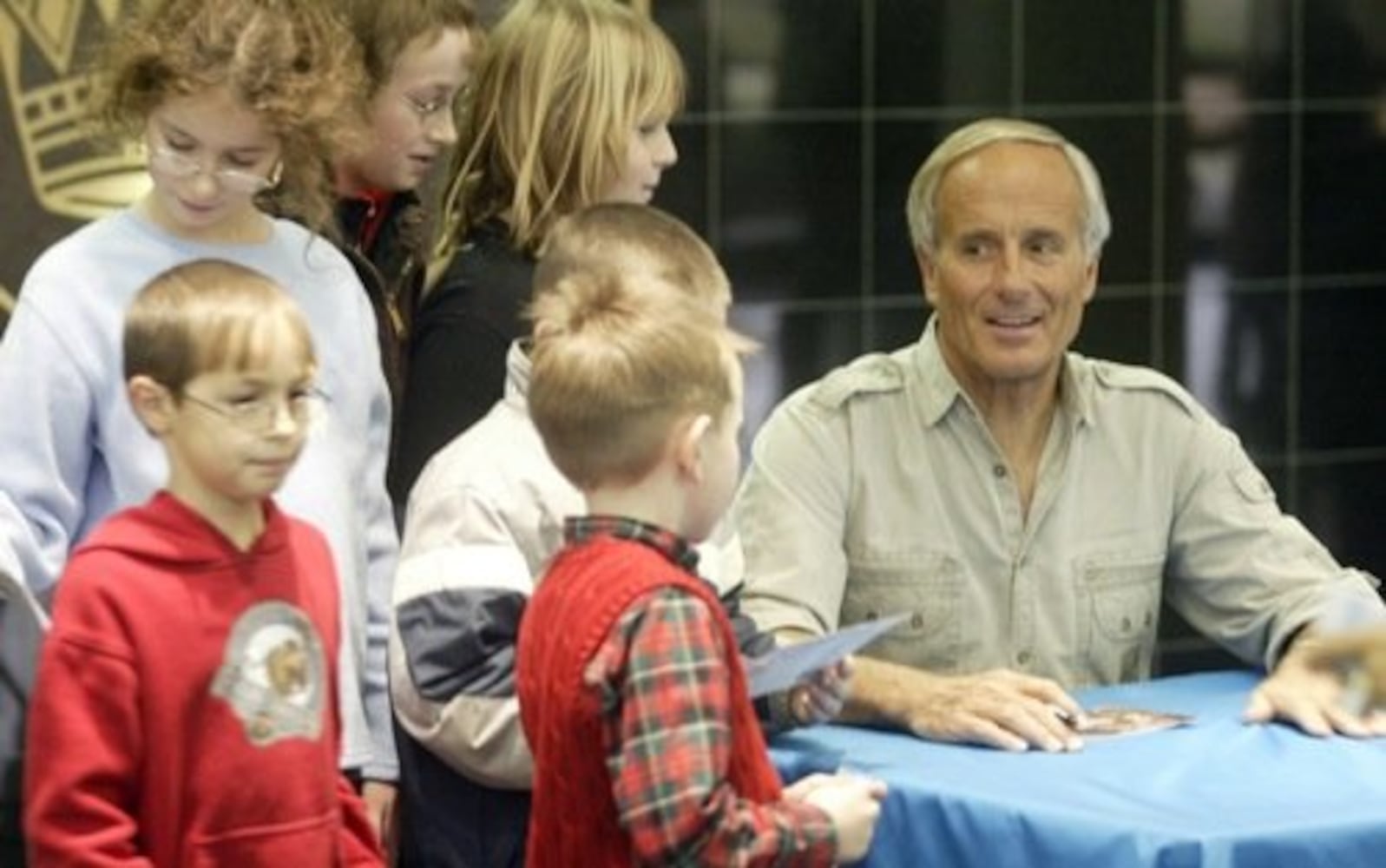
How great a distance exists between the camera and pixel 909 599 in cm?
406

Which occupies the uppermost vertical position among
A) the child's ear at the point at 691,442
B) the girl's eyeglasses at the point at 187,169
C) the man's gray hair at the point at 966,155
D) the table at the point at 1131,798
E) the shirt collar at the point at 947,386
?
the girl's eyeglasses at the point at 187,169

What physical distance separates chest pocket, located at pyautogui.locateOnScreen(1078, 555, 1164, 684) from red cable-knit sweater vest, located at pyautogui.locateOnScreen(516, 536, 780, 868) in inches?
43.5

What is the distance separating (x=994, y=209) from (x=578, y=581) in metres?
1.35

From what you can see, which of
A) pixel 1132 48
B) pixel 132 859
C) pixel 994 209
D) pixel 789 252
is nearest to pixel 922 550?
pixel 994 209

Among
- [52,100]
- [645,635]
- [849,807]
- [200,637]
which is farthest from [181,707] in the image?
[52,100]

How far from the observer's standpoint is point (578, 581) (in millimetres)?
3021

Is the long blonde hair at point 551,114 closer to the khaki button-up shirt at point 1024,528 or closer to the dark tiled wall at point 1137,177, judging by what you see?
the khaki button-up shirt at point 1024,528

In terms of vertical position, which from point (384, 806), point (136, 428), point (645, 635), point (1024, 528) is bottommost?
point (384, 806)

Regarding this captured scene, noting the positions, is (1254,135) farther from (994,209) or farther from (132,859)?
(132,859)

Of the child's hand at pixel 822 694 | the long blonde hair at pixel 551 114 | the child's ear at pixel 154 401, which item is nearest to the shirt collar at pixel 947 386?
the long blonde hair at pixel 551 114

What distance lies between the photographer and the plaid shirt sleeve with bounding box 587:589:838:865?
2.92 meters

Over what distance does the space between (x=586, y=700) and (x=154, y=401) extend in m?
0.50

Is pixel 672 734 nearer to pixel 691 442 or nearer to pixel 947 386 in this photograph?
pixel 691 442

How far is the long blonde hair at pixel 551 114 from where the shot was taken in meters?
3.95
